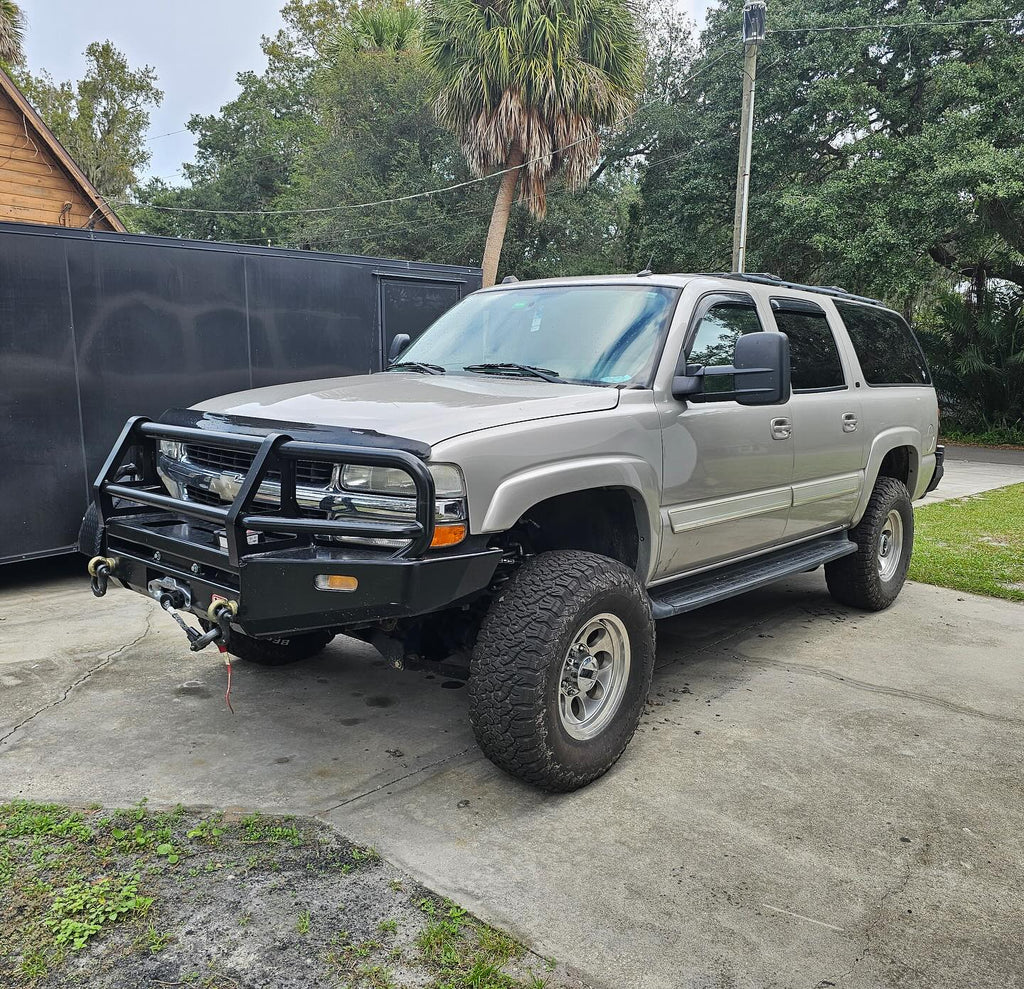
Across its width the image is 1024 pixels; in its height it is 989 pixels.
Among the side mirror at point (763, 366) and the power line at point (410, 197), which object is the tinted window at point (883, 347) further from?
the power line at point (410, 197)

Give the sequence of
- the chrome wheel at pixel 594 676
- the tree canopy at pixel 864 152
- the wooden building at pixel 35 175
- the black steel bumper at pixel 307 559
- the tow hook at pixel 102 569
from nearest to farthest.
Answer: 1. the black steel bumper at pixel 307 559
2. the chrome wheel at pixel 594 676
3. the tow hook at pixel 102 569
4. the wooden building at pixel 35 175
5. the tree canopy at pixel 864 152

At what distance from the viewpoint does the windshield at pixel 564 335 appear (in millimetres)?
4039

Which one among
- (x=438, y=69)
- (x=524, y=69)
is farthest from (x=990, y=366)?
(x=438, y=69)

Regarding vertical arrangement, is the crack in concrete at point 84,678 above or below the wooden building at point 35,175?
below

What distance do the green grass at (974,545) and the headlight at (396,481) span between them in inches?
198

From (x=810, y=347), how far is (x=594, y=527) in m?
1.99

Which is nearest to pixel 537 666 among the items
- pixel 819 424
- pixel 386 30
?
pixel 819 424

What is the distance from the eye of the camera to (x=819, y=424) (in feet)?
16.3

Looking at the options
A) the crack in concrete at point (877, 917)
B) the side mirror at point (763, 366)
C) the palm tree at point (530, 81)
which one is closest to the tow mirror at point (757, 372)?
the side mirror at point (763, 366)

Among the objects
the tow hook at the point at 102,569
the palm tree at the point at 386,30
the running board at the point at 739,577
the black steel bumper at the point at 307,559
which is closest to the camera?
the black steel bumper at the point at 307,559

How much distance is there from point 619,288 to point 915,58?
18.1m

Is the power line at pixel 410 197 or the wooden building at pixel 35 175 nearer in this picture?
the wooden building at pixel 35 175

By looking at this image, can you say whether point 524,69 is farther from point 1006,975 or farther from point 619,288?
point 1006,975

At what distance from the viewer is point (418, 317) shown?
28.3 feet
